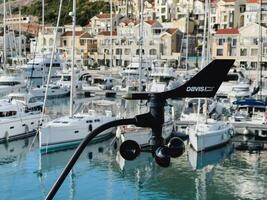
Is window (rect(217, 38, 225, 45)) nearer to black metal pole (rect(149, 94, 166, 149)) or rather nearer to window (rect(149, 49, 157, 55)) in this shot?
window (rect(149, 49, 157, 55))

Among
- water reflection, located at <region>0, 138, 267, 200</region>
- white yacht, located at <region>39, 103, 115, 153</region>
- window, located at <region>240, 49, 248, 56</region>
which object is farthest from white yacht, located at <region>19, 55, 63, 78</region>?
Result: water reflection, located at <region>0, 138, 267, 200</region>

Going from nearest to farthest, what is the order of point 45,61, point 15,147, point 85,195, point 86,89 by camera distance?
point 85,195, point 15,147, point 86,89, point 45,61

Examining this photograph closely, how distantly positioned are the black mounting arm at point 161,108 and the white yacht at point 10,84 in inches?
1389

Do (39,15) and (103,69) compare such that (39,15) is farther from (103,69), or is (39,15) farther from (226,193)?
(226,193)

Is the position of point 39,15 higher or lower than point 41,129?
higher

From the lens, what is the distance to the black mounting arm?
120 inches

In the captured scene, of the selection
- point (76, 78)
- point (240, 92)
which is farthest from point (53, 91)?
point (240, 92)

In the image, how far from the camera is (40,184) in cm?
1753

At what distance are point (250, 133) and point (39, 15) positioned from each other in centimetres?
8323

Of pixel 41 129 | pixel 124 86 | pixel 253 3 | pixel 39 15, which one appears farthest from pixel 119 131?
pixel 39 15

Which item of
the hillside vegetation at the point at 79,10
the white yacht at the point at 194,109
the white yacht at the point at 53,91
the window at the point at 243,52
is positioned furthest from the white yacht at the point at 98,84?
the hillside vegetation at the point at 79,10

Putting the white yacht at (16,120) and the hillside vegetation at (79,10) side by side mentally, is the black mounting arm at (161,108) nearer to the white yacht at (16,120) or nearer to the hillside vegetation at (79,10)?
the white yacht at (16,120)

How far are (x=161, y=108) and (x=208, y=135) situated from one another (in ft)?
64.3

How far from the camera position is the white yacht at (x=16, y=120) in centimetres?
2448
